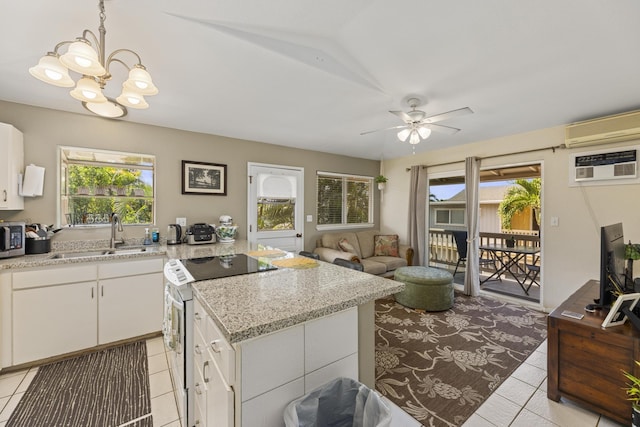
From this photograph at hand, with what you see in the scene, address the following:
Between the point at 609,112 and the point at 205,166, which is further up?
the point at 609,112

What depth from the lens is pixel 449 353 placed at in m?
2.42

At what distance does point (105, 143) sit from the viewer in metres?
2.94

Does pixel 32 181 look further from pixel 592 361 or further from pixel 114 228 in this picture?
pixel 592 361

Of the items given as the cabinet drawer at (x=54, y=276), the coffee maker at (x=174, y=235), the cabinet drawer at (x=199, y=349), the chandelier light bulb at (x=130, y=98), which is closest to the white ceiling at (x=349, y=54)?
the chandelier light bulb at (x=130, y=98)

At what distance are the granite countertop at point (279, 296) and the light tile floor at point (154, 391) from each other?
110 cm

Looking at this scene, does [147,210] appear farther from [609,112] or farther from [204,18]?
[609,112]

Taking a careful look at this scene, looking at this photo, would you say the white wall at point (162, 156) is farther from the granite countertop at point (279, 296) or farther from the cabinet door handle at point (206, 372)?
the cabinet door handle at point (206, 372)

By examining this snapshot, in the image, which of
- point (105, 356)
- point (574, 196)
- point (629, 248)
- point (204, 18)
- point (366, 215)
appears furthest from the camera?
point (366, 215)

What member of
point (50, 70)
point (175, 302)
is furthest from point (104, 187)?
point (175, 302)

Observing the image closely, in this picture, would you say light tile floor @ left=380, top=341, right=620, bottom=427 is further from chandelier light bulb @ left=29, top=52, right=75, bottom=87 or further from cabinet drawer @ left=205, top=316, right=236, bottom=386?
chandelier light bulb @ left=29, top=52, right=75, bottom=87

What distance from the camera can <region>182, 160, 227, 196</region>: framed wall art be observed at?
339cm

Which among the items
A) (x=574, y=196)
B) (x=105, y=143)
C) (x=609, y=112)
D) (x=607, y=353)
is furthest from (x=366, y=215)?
(x=105, y=143)

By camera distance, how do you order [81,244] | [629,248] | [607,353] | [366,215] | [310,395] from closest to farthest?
[310,395]
[607,353]
[629,248]
[81,244]
[366,215]

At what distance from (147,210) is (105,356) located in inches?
63.4
